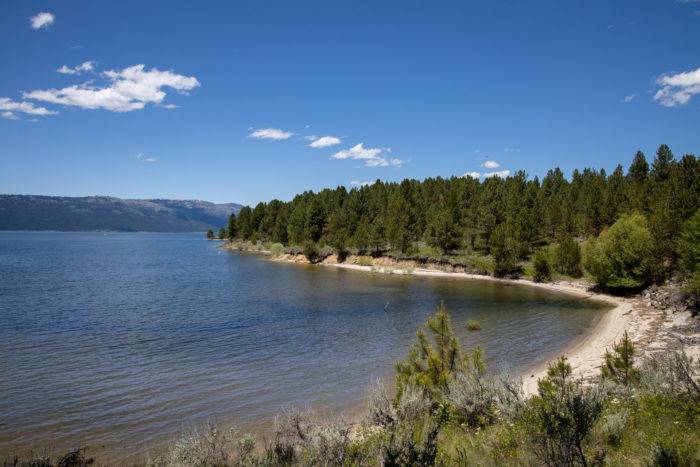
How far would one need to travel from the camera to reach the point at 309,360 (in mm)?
23312

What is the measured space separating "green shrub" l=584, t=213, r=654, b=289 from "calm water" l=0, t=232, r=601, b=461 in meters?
5.46

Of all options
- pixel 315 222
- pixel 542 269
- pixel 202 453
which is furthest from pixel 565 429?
pixel 315 222

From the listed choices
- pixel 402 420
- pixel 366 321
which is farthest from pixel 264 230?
pixel 402 420

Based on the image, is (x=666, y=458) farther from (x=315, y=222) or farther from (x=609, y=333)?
(x=315, y=222)

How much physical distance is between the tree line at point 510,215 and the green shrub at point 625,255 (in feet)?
1.39

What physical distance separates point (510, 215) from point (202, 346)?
61730 millimetres

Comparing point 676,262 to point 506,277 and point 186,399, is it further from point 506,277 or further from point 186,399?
point 186,399

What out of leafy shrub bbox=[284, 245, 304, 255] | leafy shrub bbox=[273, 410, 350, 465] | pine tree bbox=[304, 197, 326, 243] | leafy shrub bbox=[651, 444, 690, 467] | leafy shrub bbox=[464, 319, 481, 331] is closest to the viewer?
leafy shrub bbox=[651, 444, 690, 467]

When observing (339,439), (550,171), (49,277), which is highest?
(550,171)

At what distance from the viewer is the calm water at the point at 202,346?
1566 centimetres

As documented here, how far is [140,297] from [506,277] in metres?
48.4

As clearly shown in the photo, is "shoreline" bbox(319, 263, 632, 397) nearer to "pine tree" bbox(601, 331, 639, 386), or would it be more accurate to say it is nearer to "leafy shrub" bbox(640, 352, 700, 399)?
"pine tree" bbox(601, 331, 639, 386)

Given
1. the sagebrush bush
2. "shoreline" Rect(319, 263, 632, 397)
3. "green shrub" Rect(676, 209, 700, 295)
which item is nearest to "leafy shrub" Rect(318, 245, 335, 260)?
"shoreline" Rect(319, 263, 632, 397)

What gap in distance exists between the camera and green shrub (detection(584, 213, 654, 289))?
141 feet
